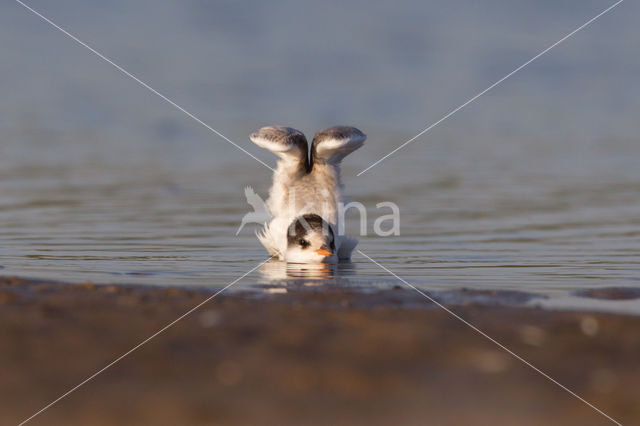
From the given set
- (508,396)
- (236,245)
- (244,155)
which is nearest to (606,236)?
(236,245)

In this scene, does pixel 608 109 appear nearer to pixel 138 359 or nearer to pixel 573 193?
pixel 573 193

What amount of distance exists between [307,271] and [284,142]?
1.44m

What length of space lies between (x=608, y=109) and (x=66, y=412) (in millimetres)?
20160

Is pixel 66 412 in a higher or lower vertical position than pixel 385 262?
lower

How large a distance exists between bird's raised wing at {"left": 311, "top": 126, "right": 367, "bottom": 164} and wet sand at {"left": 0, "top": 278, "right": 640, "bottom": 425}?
3290mm

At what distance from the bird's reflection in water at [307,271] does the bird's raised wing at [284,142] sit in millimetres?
1075

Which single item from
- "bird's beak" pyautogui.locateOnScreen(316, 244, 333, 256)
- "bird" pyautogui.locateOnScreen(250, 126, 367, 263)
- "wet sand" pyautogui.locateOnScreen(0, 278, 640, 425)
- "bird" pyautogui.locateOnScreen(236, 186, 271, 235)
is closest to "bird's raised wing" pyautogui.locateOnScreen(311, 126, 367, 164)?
"bird" pyautogui.locateOnScreen(250, 126, 367, 263)

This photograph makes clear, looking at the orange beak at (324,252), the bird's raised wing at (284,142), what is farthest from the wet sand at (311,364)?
the bird's raised wing at (284,142)

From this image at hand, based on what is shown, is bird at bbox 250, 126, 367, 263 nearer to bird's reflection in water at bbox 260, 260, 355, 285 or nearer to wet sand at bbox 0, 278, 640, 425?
bird's reflection in water at bbox 260, 260, 355, 285

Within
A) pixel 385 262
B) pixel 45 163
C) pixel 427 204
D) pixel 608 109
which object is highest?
pixel 608 109

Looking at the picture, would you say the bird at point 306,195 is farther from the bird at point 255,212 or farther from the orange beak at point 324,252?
the bird at point 255,212

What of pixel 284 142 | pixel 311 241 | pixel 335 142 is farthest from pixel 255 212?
pixel 311 241

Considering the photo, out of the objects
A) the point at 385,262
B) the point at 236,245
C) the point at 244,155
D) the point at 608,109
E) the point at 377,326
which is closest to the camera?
the point at 377,326

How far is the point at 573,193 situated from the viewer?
12.9 metres
